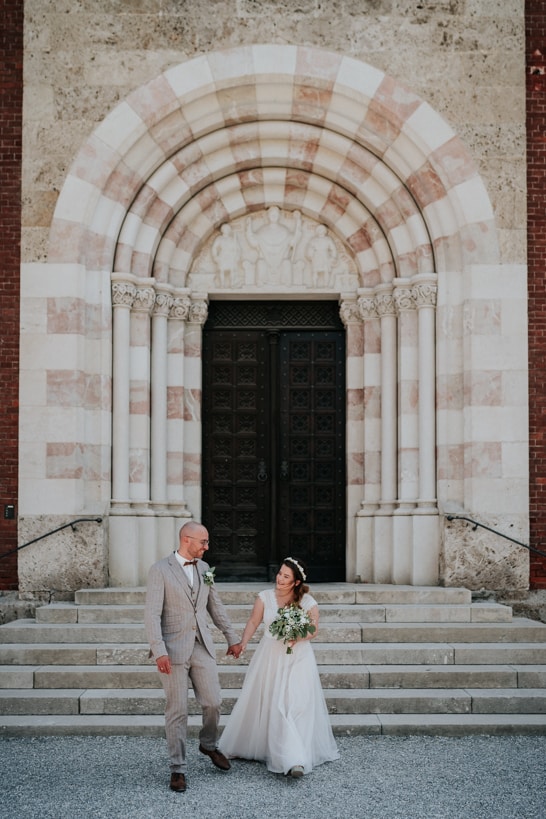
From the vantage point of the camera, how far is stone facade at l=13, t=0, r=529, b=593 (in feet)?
33.5

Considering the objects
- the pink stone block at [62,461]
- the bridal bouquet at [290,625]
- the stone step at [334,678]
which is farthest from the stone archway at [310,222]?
the bridal bouquet at [290,625]

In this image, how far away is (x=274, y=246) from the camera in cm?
1138

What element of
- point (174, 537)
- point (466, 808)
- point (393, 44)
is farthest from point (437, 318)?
point (466, 808)

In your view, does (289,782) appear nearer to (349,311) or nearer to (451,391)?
(451,391)

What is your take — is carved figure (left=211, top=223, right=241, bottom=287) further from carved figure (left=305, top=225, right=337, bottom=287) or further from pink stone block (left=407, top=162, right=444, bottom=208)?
pink stone block (left=407, top=162, right=444, bottom=208)

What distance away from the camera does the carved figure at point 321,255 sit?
1132 centimetres

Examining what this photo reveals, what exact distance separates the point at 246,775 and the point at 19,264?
19.7 ft

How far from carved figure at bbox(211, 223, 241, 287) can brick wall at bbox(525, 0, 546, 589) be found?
10.4 ft

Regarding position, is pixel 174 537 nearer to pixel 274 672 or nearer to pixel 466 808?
pixel 274 672

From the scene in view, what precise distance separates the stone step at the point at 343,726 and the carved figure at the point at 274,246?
525cm

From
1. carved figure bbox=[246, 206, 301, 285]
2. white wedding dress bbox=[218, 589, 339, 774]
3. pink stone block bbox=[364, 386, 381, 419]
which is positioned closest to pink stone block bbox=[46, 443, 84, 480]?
carved figure bbox=[246, 206, 301, 285]

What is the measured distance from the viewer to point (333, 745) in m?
6.90

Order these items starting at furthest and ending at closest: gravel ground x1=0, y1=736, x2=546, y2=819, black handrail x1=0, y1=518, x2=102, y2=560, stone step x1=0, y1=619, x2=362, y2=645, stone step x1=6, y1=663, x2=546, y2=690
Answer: black handrail x1=0, y1=518, x2=102, y2=560 → stone step x1=0, y1=619, x2=362, y2=645 → stone step x1=6, y1=663, x2=546, y2=690 → gravel ground x1=0, y1=736, x2=546, y2=819

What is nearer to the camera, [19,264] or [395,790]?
[395,790]
